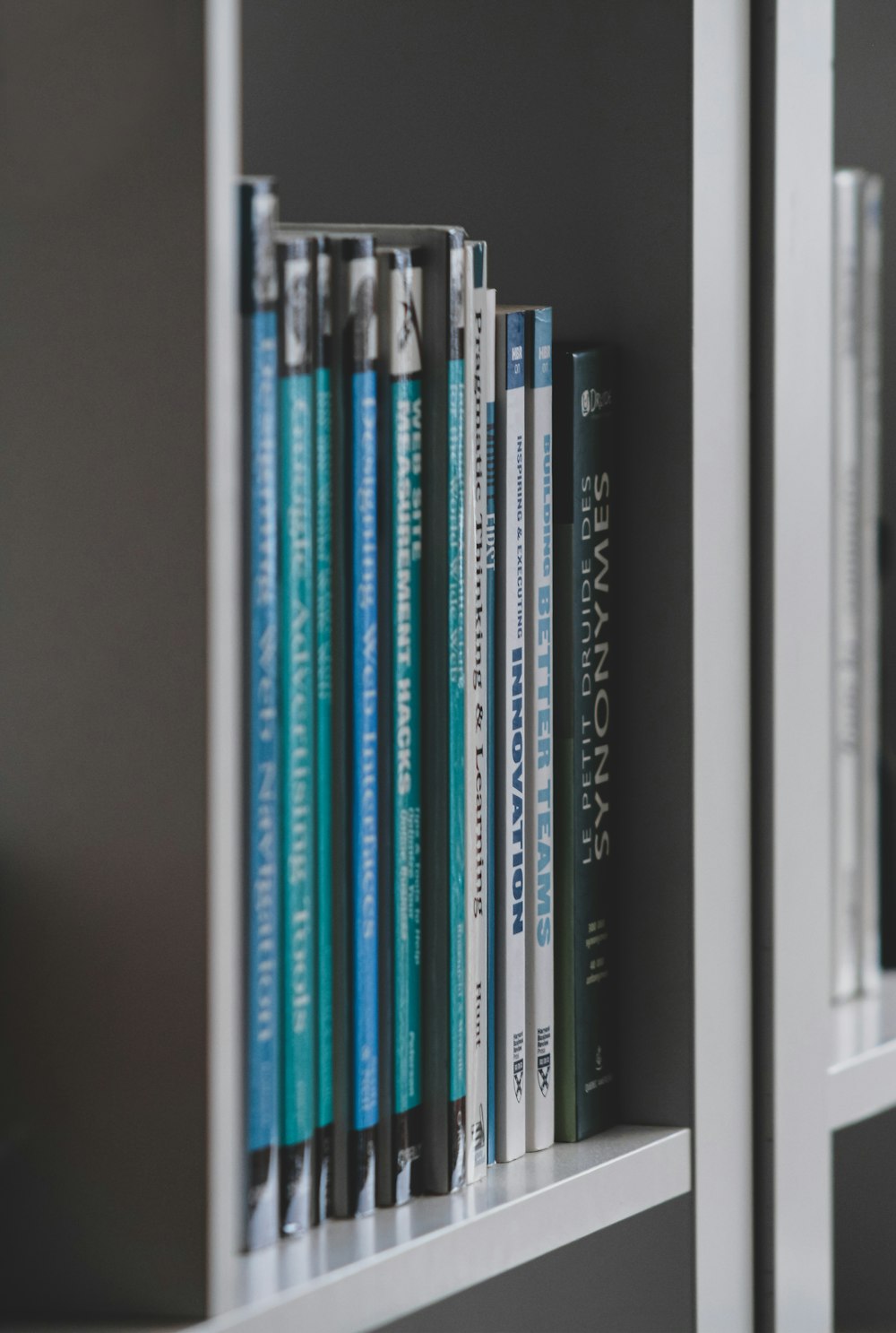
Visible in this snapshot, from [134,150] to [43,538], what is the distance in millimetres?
114

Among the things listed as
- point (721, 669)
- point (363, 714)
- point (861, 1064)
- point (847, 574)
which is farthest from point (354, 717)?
point (847, 574)

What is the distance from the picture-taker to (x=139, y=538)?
47cm

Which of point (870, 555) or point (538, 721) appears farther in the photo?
point (870, 555)

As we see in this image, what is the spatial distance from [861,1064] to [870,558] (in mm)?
338

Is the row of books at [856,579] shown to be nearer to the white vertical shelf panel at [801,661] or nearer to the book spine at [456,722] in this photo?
the white vertical shelf panel at [801,661]

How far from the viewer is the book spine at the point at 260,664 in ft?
1.61

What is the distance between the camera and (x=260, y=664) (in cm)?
50

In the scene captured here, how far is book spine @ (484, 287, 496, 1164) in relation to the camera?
625 millimetres

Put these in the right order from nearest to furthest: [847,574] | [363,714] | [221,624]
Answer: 1. [221,624]
2. [363,714]
3. [847,574]

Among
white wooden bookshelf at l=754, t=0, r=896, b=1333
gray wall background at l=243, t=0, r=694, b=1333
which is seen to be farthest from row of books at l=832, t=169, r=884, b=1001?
gray wall background at l=243, t=0, r=694, b=1333

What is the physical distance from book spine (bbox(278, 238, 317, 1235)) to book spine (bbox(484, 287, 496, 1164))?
0.11 meters

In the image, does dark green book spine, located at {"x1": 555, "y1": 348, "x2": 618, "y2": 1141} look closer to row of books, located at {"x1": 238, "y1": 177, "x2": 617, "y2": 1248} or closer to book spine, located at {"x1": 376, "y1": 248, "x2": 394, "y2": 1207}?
row of books, located at {"x1": 238, "y1": 177, "x2": 617, "y2": 1248}

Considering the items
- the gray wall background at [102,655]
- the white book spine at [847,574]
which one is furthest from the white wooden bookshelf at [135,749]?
the white book spine at [847,574]

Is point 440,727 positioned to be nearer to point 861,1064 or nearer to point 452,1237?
point 452,1237
